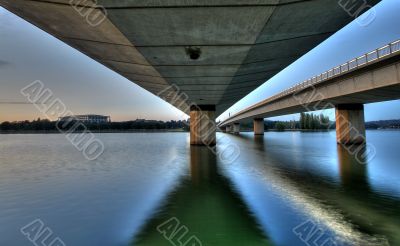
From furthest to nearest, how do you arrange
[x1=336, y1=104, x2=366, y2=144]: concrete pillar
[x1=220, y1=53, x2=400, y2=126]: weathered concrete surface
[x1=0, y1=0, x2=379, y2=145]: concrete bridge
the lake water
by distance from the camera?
[x1=336, y1=104, x2=366, y2=144]: concrete pillar < [x1=220, y1=53, x2=400, y2=126]: weathered concrete surface < [x1=0, y1=0, x2=379, y2=145]: concrete bridge < the lake water

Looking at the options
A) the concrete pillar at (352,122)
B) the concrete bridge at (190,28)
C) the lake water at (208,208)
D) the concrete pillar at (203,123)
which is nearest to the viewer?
the lake water at (208,208)

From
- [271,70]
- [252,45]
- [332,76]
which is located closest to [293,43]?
[252,45]

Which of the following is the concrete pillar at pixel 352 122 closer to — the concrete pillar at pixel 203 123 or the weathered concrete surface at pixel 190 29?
the concrete pillar at pixel 203 123

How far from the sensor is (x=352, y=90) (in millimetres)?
31125

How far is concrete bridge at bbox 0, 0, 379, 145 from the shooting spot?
9.31 meters

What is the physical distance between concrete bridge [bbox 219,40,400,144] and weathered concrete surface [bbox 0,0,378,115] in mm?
12452

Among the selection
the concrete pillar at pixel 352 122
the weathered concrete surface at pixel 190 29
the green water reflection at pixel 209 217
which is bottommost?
the green water reflection at pixel 209 217

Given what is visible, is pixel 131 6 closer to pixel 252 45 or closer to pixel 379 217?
pixel 252 45

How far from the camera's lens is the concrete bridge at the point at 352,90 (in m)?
25.0

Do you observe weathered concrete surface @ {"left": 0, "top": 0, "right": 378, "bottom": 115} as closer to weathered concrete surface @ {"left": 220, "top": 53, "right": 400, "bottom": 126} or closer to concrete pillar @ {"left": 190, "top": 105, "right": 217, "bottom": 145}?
weathered concrete surface @ {"left": 220, "top": 53, "right": 400, "bottom": 126}

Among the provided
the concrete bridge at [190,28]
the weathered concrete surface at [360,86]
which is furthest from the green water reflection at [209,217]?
the weathered concrete surface at [360,86]

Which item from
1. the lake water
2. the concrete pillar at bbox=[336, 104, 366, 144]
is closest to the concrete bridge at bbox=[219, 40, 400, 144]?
the concrete pillar at bbox=[336, 104, 366, 144]

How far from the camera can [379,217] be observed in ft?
32.1

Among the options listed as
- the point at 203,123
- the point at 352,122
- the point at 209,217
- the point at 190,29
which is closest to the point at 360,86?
the point at 352,122
